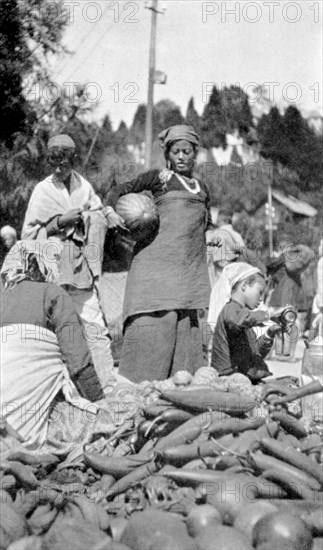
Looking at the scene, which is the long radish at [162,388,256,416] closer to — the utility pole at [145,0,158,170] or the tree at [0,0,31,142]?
the tree at [0,0,31,142]

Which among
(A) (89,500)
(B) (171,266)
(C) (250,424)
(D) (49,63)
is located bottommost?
(A) (89,500)

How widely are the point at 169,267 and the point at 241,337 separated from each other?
0.57 meters

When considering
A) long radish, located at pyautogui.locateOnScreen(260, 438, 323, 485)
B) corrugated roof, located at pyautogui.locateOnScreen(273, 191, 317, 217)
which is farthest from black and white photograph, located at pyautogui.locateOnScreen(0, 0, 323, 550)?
corrugated roof, located at pyautogui.locateOnScreen(273, 191, 317, 217)

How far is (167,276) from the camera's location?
4191 mm

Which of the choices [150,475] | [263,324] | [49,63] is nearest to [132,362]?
[263,324]

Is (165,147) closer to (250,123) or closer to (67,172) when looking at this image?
(67,172)

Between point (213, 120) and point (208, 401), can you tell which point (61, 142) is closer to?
point (208, 401)

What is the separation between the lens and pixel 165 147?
4.22m

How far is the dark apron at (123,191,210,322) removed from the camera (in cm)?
418

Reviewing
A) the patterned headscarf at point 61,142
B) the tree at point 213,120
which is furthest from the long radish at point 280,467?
the tree at point 213,120

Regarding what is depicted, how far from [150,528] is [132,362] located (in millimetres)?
1759

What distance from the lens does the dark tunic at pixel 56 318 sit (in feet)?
10.8

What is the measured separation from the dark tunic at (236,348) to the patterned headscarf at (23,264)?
1.06 m

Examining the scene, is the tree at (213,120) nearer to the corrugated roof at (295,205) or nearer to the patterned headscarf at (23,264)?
the corrugated roof at (295,205)
